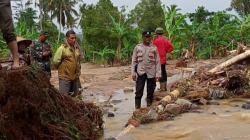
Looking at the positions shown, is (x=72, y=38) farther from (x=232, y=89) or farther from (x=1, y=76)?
(x=232, y=89)

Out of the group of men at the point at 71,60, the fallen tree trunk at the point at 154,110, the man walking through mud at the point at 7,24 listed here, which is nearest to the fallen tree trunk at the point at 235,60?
the fallen tree trunk at the point at 154,110

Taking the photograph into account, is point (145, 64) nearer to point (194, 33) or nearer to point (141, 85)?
point (141, 85)

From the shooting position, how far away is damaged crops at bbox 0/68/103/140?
492 centimetres

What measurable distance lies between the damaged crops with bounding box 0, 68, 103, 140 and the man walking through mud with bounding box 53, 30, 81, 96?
2114mm

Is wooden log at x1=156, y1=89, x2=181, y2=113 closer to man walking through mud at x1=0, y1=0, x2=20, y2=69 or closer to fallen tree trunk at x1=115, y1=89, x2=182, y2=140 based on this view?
fallen tree trunk at x1=115, y1=89, x2=182, y2=140

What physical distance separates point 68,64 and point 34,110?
314cm

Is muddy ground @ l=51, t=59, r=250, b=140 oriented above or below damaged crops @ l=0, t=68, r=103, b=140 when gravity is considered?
below

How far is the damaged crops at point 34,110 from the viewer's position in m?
4.92

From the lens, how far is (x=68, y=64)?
823 cm

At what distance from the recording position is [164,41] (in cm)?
1139

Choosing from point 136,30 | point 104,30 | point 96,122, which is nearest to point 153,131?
point 96,122

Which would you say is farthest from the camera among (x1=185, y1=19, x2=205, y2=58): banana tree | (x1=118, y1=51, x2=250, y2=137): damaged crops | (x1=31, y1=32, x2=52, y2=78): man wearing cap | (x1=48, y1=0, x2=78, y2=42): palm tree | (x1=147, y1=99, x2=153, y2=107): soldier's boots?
(x1=48, y1=0, x2=78, y2=42): palm tree

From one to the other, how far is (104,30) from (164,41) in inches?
609

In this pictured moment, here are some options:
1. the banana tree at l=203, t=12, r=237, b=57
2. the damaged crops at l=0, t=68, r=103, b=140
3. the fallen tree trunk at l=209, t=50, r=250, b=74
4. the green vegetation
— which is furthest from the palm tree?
the damaged crops at l=0, t=68, r=103, b=140
